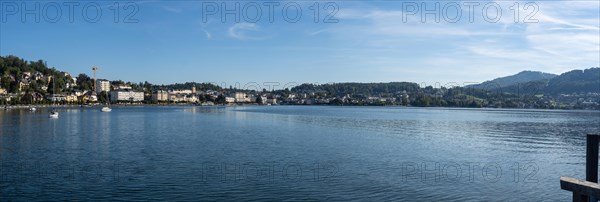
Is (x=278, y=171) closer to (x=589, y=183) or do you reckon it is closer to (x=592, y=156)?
(x=592, y=156)

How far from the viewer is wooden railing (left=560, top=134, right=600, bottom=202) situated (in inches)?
301

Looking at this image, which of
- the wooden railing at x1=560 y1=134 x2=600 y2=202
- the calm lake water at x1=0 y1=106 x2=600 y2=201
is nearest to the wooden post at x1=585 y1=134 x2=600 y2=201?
the wooden railing at x1=560 y1=134 x2=600 y2=202

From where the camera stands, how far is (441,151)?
2917cm

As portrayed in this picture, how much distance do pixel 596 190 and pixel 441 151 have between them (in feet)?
72.3

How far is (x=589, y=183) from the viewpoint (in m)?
7.92

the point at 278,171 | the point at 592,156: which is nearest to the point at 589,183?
the point at 592,156

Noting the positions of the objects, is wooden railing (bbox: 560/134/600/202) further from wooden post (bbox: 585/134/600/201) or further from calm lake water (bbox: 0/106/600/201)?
calm lake water (bbox: 0/106/600/201)

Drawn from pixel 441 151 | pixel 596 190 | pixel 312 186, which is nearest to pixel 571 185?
pixel 596 190

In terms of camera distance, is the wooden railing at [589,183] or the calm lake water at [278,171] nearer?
the wooden railing at [589,183]

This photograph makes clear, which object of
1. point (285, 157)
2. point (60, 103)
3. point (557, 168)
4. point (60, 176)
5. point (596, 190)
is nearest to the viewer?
point (596, 190)

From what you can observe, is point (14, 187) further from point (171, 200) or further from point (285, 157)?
point (285, 157)

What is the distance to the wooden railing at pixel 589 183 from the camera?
25.1ft

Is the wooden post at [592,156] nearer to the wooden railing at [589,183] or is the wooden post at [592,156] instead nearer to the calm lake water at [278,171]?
the wooden railing at [589,183]

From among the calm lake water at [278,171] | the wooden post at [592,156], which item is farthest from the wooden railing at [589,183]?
the calm lake water at [278,171]
